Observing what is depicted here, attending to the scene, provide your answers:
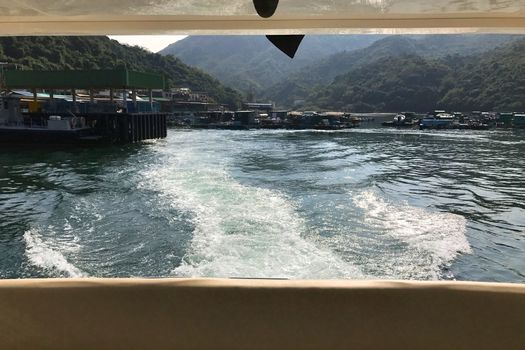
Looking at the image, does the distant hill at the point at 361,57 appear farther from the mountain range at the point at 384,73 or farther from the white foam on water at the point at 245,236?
the white foam on water at the point at 245,236

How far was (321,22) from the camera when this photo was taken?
2.47 meters

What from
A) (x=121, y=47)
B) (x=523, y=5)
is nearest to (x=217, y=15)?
(x=523, y=5)

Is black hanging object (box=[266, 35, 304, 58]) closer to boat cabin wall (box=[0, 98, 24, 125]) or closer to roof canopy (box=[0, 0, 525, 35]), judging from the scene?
roof canopy (box=[0, 0, 525, 35])

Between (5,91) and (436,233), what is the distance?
30.9 m

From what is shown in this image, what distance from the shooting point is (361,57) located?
4872 inches

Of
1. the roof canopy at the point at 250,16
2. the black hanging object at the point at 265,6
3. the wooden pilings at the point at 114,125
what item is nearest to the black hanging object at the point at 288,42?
the roof canopy at the point at 250,16

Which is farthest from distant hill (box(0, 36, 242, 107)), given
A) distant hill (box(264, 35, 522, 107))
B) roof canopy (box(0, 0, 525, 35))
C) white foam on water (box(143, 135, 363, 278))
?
roof canopy (box(0, 0, 525, 35))

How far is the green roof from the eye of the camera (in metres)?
28.5

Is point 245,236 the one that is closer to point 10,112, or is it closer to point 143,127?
point 143,127

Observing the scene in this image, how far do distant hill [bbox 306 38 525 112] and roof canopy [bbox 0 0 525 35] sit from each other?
220 ft

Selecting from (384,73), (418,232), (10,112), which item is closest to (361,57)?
(384,73)

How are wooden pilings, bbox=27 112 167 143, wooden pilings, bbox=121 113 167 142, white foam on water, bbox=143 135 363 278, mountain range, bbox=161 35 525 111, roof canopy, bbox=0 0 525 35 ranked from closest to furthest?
1. roof canopy, bbox=0 0 525 35
2. white foam on water, bbox=143 135 363 278
3. wooden pilings, bbox=27 112 167 143
4. wooden pilings, bbox=121 113 167 142
5. mountain range, bbox=161 35 525 111

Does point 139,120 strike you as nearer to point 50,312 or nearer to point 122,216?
point 122,216

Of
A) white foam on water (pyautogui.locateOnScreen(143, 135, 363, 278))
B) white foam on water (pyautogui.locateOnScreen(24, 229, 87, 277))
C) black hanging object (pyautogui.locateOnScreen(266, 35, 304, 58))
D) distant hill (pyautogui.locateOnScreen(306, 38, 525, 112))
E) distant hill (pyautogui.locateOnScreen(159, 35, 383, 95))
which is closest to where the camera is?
black hanging object (pyautogui.locateOnScreen(266, 35, 304, 58))
